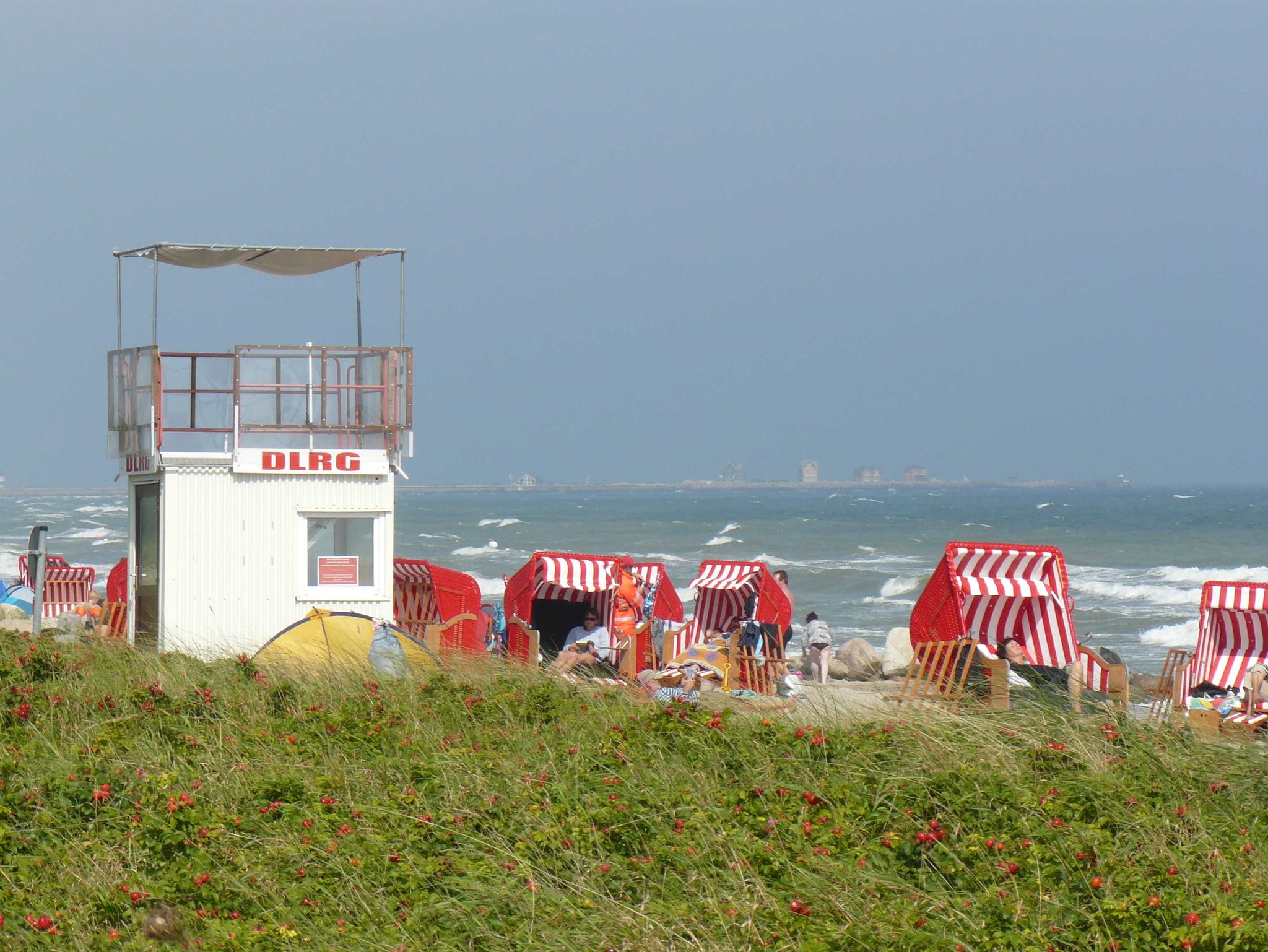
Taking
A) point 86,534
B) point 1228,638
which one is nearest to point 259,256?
point 1228,638

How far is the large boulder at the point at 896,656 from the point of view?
24.1m

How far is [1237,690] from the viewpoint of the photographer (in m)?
13.5

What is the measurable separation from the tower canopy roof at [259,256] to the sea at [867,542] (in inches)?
393

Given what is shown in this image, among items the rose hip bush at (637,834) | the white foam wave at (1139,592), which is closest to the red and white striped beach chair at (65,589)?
the rose hip bush at (637,834)

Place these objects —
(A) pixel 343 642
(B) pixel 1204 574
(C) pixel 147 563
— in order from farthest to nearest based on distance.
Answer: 1. (B) pixel 1204 574
2. (C) pixel 147 563
3. (A) pixel 343 642

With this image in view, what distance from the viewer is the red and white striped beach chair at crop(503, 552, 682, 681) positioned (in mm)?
16609

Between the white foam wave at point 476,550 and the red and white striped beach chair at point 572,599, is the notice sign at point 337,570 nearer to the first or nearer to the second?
the red and white striped beach chair at point 572,599

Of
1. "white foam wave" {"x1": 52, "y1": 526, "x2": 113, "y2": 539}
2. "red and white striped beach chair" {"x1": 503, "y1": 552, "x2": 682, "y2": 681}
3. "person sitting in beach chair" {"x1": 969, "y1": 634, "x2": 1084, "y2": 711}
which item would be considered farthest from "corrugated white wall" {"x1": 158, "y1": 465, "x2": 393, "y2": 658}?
"white foam wave" {"x1": 52, "y1": 526, "x2": 113, "y2": 539}

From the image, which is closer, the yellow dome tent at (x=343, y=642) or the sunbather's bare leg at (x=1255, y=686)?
the sunbather's bare leg at (x=1255, y=686)

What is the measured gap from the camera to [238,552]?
1543cm

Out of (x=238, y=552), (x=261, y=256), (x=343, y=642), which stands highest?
(x=261, y=256)

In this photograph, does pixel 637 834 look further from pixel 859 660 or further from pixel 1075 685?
pixel 859 660

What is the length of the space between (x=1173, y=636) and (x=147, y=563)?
24.9m

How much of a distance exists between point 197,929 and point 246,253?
1154 cm
